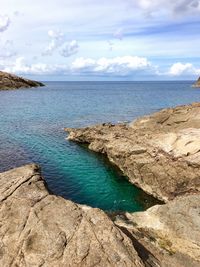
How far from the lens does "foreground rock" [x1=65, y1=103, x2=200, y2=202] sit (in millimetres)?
47500

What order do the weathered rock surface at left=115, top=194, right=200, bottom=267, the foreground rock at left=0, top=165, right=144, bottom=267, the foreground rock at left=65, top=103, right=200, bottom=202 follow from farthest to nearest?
the foreground rock at left=65, top=103, right=200, bottom=202
the weathered rock surface at left=115, top=194, right=200, bottom=267
the foreground rock at left=0, top=165, right=144, bottom=267

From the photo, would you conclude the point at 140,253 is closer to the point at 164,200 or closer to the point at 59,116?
the point at 164,200

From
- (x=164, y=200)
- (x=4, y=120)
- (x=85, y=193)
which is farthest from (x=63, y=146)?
(x=4, y=120)

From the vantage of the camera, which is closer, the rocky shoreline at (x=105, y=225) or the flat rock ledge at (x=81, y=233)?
the flat rock ledge at (x=81, y=233)

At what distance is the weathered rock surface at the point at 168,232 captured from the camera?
2734cm

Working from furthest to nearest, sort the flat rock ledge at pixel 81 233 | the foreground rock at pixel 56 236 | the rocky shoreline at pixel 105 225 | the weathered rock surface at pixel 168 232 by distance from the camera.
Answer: the weathered rock surface at pixel 168 232, the rocky shoreline at pixel 105 225, the flat rock ledge at pixel 81 233, the foreground rock at pixel 56 236

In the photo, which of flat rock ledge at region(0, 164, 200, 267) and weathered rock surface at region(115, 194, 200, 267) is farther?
weathered rock surface at region(115, 194, 200, 267)

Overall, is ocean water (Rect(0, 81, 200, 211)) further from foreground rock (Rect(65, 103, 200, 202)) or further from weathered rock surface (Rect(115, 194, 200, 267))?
weathered rock surface (Rect(115, 194, 200, 267))

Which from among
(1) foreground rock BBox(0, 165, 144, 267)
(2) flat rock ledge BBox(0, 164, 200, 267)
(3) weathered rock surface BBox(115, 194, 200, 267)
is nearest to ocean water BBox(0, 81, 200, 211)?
(3) weathered rock surface BBox(115, 194, 200, 267)

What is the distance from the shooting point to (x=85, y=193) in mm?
47812

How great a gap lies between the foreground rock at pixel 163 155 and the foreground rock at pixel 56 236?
21967 millimetres

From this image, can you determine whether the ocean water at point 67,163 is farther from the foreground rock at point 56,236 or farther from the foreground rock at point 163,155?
the foreground rock at point 56,236

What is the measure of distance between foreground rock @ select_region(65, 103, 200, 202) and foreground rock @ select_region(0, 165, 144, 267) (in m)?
22.0

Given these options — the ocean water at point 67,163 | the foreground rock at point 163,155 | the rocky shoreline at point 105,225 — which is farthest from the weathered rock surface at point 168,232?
the foreground rock at point 163,155
